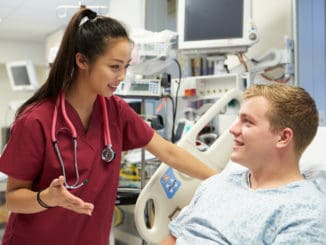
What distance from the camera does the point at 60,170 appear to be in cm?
133

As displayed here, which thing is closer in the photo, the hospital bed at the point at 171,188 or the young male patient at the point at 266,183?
the young male patient at the point at 266,183

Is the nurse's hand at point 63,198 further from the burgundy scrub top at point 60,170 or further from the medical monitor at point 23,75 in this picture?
the medical monitor at point 23,75

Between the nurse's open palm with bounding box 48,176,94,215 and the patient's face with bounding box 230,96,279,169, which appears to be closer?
the nurse's open palm with bounding box 48,176,94,215

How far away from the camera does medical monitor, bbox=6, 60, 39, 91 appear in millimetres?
4926

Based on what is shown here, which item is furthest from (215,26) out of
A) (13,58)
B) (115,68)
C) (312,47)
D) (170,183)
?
(13,58)

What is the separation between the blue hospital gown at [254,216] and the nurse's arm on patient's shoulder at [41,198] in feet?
Answer: 1.14

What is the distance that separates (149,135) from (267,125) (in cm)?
51

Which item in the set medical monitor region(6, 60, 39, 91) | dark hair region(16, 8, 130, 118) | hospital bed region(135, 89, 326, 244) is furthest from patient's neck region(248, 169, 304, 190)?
medical monitor region(6, 60, 39, 91)

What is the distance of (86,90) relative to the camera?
1.41 m

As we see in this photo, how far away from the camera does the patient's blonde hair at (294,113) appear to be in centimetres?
123

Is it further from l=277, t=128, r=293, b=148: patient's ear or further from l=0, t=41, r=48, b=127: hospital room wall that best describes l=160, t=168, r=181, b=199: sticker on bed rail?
l=0, t=41, r=48, b=127: hospital room wall

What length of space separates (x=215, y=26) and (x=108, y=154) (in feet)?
4.59

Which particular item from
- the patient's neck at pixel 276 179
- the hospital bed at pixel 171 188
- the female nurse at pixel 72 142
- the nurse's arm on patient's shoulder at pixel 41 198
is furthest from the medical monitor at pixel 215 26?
the nurse's arm on patient's shoulder at pixel 41 198

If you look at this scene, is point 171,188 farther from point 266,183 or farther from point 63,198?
point 63,198
